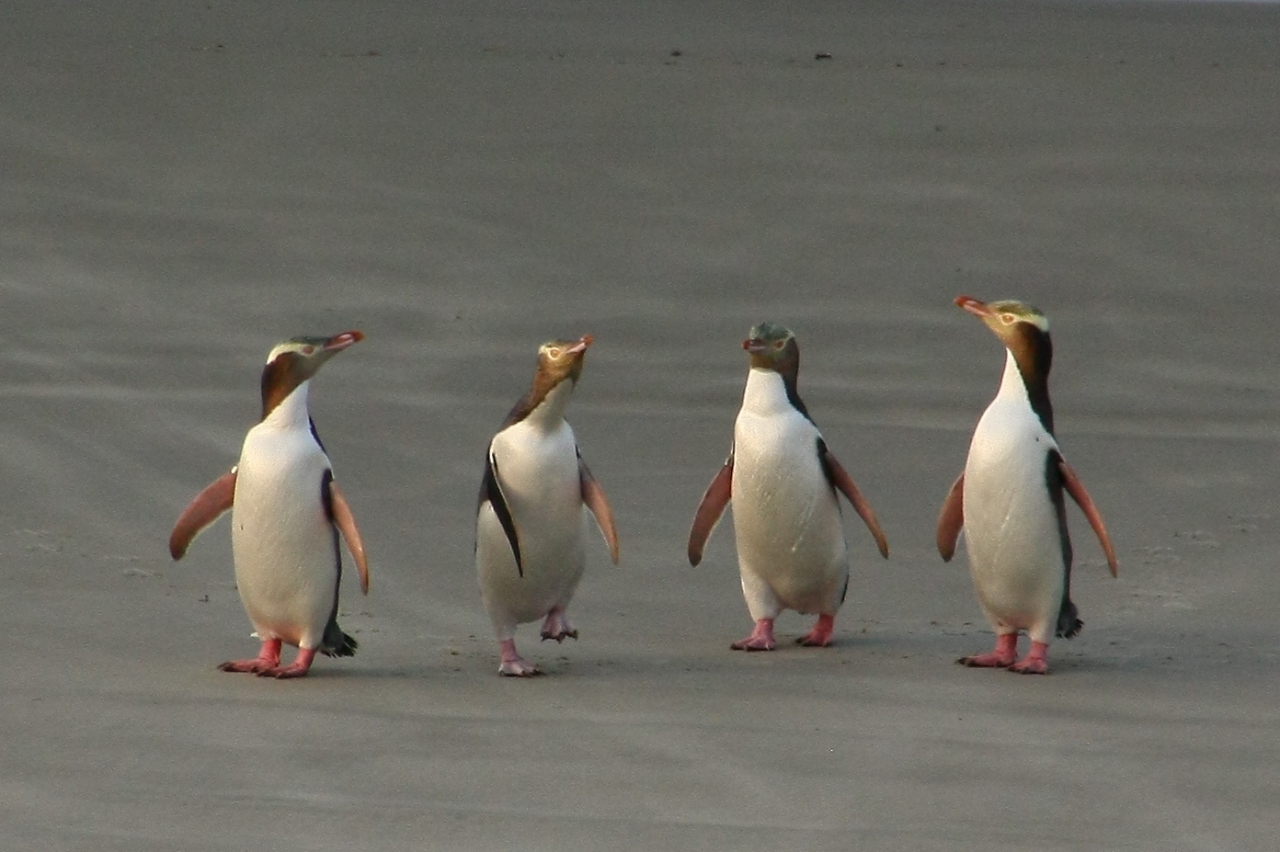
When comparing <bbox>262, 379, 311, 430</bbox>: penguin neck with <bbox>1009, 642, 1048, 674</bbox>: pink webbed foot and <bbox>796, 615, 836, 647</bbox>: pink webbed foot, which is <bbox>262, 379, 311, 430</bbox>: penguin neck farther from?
<bbox>1009, 642, 1048, 674</bbox>: pink webbed foot

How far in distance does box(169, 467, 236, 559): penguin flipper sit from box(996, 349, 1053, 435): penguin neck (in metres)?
2.28

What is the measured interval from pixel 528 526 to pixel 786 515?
0.85m

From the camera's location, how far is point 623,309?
11.9 m

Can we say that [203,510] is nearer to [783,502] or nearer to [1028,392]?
[783,502]

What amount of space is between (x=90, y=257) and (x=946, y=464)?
5310 millimetres

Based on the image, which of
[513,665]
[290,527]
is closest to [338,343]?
[290,527]

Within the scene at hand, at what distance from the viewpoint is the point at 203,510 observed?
21.1 ft

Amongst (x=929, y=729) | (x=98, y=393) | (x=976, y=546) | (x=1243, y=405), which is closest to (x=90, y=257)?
(x=98, y=393)

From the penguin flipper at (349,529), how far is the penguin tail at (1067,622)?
80.0 inches

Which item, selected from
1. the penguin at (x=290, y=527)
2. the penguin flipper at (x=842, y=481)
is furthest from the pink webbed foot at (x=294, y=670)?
the penguin flipper at (x=842, y=481)

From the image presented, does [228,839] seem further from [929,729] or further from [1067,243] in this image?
[1067,243]

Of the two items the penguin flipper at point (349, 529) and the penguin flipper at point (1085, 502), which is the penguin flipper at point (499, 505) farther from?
the penguin flipper at point (1085, 502)

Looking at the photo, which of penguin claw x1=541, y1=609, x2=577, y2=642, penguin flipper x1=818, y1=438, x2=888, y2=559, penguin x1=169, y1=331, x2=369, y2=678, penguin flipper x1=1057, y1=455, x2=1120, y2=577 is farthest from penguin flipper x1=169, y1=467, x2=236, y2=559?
penguin flipper x1=1057, y1=455, x2=1120, y2=577

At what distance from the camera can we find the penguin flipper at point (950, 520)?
6781 mm
